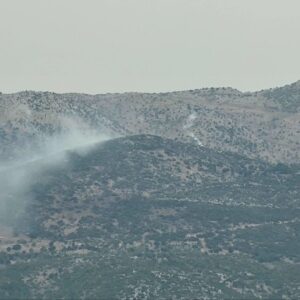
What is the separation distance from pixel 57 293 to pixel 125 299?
1497cm

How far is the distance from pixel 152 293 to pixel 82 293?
1357cm

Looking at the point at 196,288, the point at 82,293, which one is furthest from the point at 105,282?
the point at 196,288

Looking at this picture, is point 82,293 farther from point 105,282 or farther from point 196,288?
point 196,288

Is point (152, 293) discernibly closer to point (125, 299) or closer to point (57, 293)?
point (125, 299)

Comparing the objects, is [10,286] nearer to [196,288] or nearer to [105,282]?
[105,282]

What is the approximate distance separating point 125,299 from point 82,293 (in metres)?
9.68

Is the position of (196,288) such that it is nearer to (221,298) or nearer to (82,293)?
(221,298)

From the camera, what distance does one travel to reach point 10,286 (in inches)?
7864

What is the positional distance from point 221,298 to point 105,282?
2296cm

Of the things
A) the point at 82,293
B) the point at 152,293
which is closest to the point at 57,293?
the point at 82,293

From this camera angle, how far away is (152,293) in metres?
193

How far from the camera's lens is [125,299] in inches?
7475

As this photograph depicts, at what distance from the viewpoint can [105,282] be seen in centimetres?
19825

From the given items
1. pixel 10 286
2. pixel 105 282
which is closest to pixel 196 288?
pixel 105 282
